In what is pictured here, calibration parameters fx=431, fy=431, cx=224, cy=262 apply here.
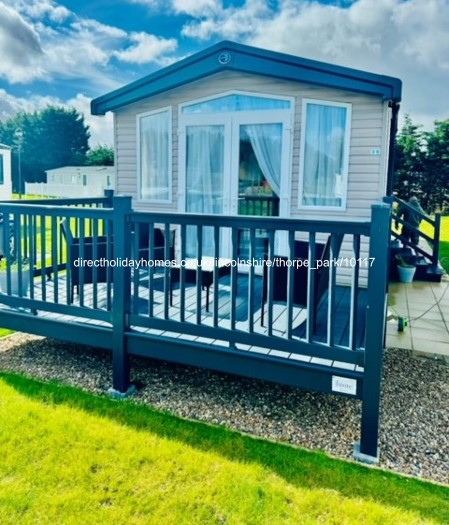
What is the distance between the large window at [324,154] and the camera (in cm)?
571

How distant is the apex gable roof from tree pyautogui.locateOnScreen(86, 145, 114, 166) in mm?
36055

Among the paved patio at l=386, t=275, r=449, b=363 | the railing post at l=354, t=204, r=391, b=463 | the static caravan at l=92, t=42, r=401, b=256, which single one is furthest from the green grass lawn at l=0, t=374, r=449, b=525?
the static caravan at l=92, t=42, r=401, b=256

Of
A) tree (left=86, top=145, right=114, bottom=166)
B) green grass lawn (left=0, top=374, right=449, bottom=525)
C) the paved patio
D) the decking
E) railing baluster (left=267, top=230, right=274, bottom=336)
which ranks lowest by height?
green grass lawn (left=0, top=374, right=449, bottom=525)

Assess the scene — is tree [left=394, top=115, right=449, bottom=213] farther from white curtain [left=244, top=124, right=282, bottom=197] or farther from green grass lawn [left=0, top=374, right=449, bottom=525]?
green grass lawn [left=0, top=374, right=449, bottom=525]

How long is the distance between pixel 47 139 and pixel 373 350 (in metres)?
45.9

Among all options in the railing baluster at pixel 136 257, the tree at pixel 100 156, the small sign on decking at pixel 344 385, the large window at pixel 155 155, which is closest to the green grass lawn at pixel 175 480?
the small sign on decking at pixel 344 385

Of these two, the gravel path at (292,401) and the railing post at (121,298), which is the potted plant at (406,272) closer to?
the gravel path at (292,401)

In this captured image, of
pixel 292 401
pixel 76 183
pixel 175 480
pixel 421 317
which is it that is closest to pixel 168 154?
pixel 421 317

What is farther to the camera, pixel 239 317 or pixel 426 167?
pixel 426 167

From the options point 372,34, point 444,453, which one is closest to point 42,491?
point 444,453

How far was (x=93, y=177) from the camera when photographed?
3459cm

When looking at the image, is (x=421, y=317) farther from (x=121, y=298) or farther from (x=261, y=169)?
(x=121, y=298)

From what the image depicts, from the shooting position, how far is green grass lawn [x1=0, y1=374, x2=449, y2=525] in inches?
84.4

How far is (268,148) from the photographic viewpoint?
596 centimetres
